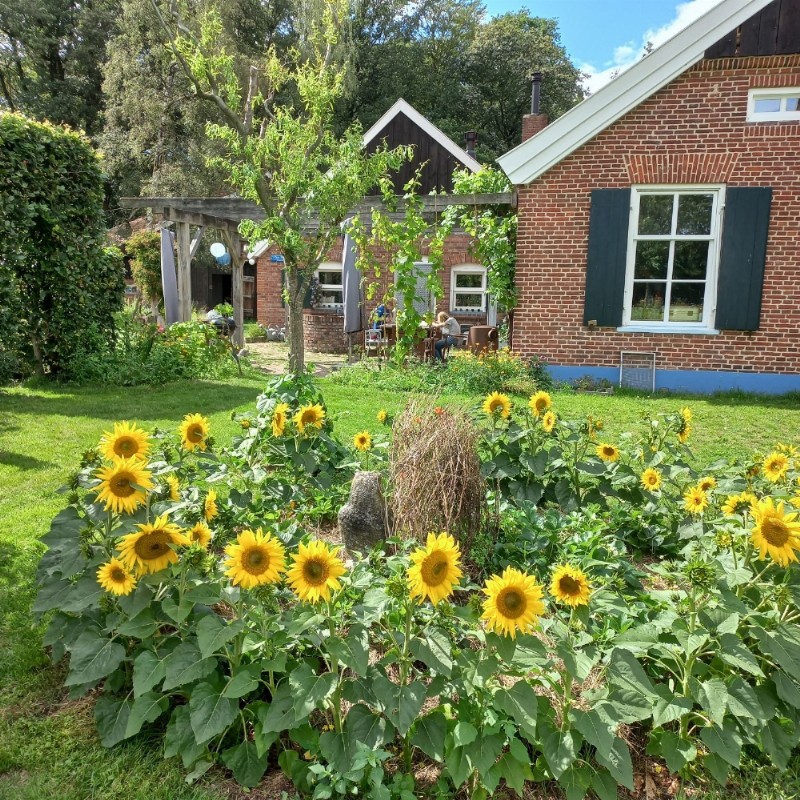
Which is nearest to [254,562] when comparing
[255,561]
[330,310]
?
[255,561]

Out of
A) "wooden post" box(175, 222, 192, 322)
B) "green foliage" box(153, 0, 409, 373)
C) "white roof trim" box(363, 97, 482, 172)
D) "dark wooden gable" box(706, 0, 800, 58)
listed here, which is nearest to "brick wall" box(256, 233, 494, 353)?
"white roof trim" box(363, 97, 482, 172)

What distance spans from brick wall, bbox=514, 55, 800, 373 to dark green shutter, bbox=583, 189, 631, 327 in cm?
14

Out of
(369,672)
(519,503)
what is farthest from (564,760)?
(519,503)

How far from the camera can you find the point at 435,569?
1725 millimetres

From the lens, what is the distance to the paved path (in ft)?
34.7

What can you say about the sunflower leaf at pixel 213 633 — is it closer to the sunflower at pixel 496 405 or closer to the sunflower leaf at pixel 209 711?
the sunflower leaf at pixel 209 711

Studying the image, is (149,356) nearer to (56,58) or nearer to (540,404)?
(540,404)

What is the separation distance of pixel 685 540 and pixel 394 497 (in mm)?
1621

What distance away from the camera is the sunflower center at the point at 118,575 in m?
1.89

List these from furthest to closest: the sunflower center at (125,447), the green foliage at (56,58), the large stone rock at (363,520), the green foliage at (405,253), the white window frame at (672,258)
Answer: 1. the green foliage at (56,58)
2. the green foliage at (405,253)
3. the white window frame at (672,258)
4. the large stone rock at (363,520)
5. the sunflower center at (125,447)

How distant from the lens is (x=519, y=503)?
3.07 metres

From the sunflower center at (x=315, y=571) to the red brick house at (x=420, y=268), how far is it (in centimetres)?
1292

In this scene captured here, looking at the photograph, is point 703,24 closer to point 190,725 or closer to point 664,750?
point 664,750

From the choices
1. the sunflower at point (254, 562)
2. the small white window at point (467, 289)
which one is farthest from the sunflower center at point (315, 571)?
the small white window at point (467, 289)
